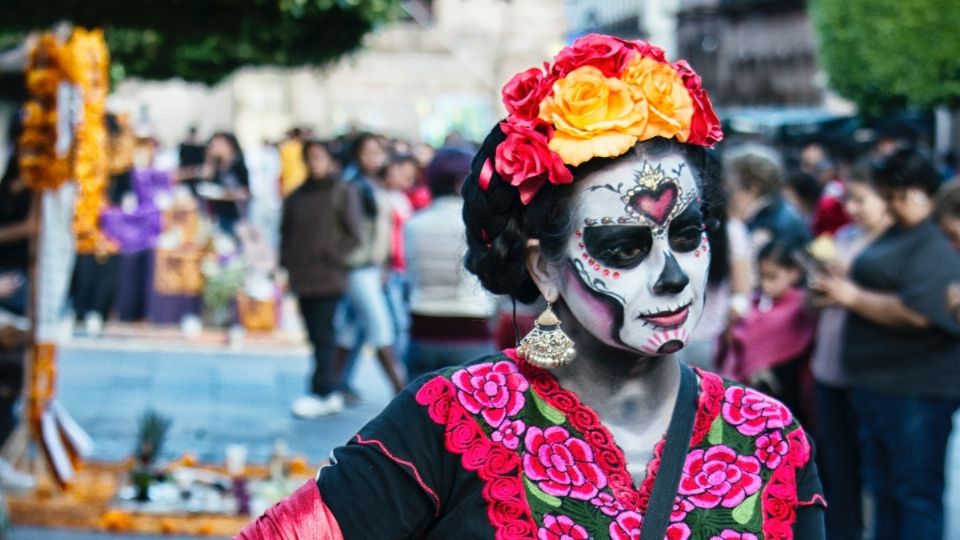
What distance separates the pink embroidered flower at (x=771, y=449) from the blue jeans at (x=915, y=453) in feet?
11.6

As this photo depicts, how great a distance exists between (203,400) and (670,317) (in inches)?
343

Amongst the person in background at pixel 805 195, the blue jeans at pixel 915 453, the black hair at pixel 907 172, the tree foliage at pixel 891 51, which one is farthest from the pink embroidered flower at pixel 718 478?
the tree foliage at pixel 891 51

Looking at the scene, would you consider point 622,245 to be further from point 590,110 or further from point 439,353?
point 439,353

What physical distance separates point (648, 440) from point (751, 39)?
4919 cm

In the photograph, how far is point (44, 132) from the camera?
300 inches

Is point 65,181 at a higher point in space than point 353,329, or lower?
higher

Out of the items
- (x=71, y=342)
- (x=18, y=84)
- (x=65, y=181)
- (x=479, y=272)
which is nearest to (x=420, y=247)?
(x=65, y=181)

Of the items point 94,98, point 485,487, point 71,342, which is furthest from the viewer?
point 71,342

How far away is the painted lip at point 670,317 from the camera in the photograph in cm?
257

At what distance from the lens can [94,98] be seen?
26.8 ft

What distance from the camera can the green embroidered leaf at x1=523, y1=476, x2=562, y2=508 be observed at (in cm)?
253

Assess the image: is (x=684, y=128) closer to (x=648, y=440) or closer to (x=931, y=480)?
(x=648, y=440)

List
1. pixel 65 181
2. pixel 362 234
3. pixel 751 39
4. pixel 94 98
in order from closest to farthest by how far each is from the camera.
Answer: pixel 65 181 < pixel 94 98 < pixel 362 234 < pixel 751 39

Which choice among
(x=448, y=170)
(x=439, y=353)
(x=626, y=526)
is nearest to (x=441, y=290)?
(x=439, y=353)
